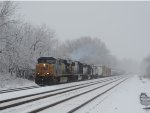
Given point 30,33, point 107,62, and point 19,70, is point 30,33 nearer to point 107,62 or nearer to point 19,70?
point 19,70

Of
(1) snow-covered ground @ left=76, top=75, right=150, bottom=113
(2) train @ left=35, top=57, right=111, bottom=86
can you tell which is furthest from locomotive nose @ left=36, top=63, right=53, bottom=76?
(1) snow-covered ground @ left=76, top=75, right=150, bottom=113

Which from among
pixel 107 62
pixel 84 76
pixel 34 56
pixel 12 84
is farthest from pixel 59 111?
pixel 107 62

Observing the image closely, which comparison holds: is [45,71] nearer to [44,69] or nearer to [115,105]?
[44,69]

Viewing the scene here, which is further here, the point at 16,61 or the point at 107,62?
the point at 107,62

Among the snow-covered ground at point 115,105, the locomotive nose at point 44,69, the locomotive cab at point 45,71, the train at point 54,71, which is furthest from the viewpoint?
the locomotive nose at point 44,69

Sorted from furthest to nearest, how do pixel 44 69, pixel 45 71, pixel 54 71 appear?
pixel 54 71
pixel 44 69
pixel 45 71

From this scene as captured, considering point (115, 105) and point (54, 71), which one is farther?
point (54, 71)

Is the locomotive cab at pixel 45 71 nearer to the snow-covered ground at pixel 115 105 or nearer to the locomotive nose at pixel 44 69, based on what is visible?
the locomotive nose at pixel 44 69

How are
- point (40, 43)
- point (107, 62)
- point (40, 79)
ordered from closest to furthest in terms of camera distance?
point (40, 79), point (40, 43), point (107, 62)

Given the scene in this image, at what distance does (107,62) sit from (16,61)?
123 metres

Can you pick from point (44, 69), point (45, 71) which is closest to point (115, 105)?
point (45, 71)

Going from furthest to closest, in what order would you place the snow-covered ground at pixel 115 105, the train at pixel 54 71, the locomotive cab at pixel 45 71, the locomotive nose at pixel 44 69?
the locomotive nose at pixel 44 69, the train at pixel 54 71, the locomotive cab at pixel 45 71, the snow-covered ground at pixel 115 105

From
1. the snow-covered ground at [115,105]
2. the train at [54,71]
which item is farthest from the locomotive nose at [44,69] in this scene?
the snow-covered ground at [115,105]

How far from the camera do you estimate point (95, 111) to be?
14.5 m
